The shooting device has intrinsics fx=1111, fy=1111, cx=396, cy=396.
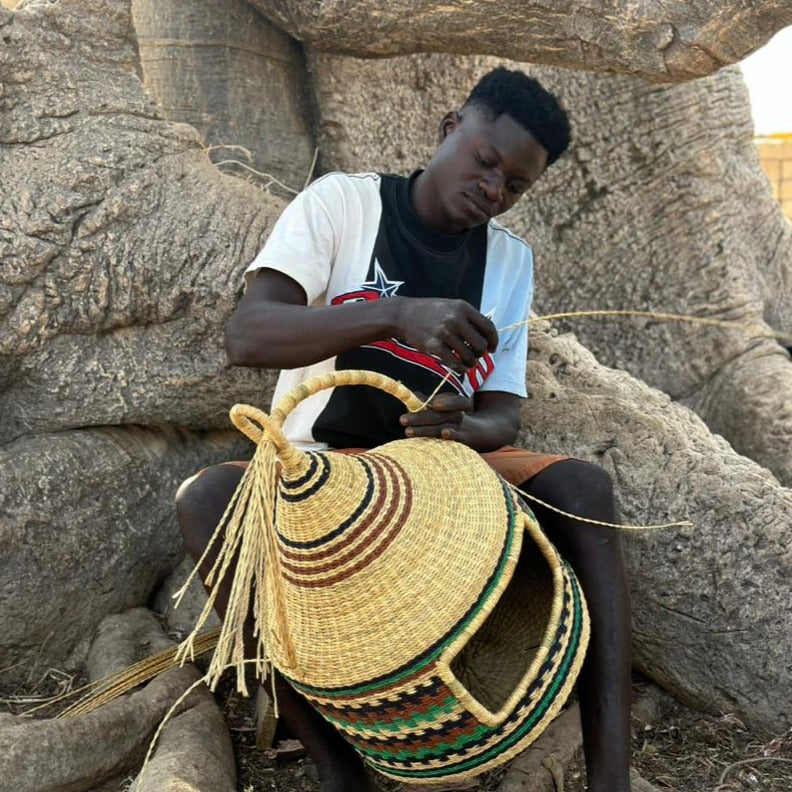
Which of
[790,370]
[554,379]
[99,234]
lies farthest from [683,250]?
[99,234]

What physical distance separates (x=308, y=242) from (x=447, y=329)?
1.89 ft

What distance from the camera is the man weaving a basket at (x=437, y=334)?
2.28m

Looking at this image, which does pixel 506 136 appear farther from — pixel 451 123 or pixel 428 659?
pixel 428 659

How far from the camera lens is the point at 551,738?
2762mm

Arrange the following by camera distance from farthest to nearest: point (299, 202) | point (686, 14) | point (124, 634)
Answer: point (124, 634) < point (686, 14) < point (299, 202)

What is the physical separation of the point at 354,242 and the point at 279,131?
4.08 feet

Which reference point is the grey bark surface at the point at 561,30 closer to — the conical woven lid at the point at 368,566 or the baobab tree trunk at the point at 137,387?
the baobab tree trunk at the point at 137,387

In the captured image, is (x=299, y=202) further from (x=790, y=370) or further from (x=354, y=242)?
(x=790, y=370)

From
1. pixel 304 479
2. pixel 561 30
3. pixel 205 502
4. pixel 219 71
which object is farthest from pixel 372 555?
pixel 219 71

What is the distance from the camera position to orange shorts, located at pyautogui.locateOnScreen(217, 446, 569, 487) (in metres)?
2.51

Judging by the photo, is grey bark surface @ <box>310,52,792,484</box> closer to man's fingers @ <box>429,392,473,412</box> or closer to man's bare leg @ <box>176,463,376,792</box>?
man's fingers @ <box>429,392,473,412</box>

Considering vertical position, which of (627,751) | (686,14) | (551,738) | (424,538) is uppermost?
(686,14)

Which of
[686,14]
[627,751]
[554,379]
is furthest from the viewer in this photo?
[554,379]

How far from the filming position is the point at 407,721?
6.56 feet
